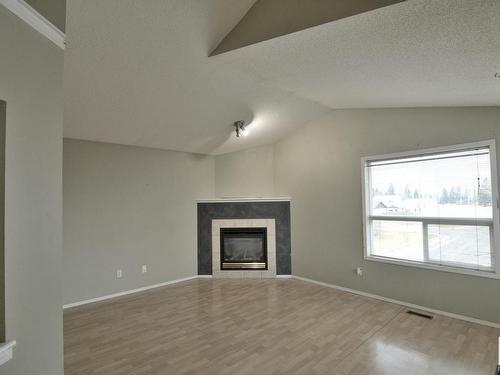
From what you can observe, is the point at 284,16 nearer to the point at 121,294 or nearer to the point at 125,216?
the point at 125,216

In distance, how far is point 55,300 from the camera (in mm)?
1648

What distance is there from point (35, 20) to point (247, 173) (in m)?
4.25

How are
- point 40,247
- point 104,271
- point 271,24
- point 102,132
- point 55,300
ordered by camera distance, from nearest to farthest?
point 40,247 < point 55,300 < point 271,24 < point 102,132 < point 104,271

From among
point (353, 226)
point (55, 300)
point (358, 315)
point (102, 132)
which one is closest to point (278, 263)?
point (353, 226)

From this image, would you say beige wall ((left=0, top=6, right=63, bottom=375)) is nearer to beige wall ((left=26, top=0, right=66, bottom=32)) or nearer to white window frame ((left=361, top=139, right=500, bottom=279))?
beige wall ((left=26, top=0, right=66, bottom=32))

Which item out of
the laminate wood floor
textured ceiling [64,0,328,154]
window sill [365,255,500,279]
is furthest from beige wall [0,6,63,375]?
window sill [365,255,500,279]

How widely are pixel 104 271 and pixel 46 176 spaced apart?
9.82ft

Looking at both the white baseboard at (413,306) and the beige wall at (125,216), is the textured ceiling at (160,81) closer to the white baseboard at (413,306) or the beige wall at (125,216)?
the beige wall at (125,216)

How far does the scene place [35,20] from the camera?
4.87 ft

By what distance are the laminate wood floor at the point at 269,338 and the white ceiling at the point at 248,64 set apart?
2.43 m

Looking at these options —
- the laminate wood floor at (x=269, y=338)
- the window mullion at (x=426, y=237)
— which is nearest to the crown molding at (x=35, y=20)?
the laminate wood floor at (x=269, y=338)

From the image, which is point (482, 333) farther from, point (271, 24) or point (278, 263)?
point (271, 24)

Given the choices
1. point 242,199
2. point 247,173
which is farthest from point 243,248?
point 247,173

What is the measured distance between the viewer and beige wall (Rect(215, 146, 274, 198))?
5.50 m
